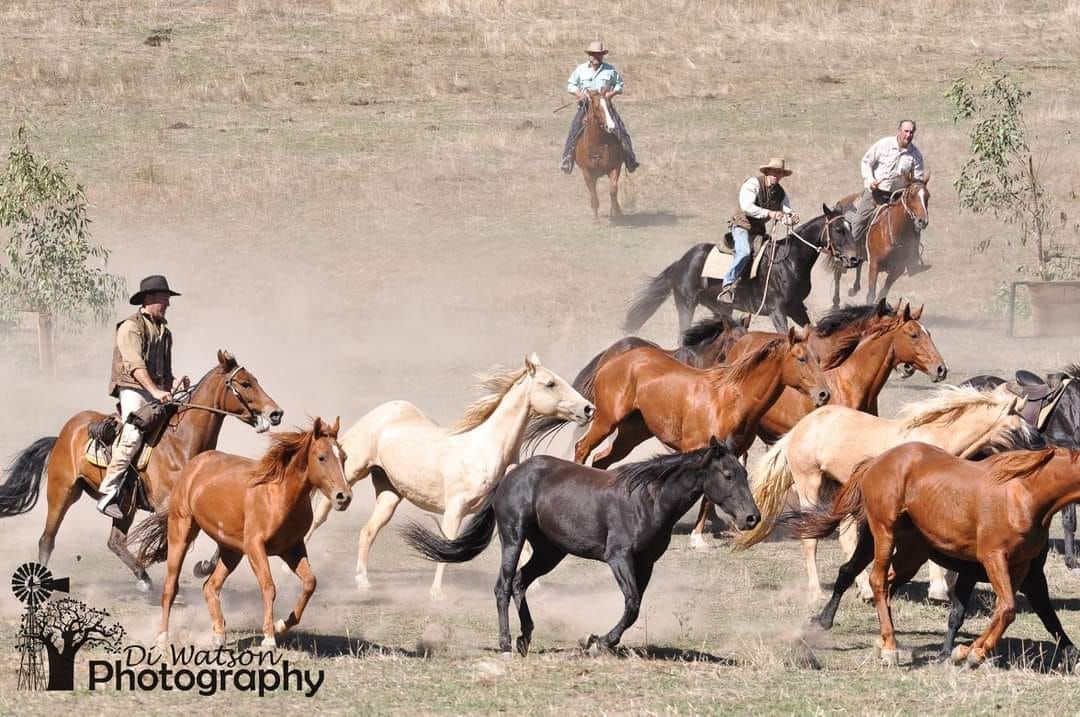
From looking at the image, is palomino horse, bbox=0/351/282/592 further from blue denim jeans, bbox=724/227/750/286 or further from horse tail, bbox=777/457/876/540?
blue denim jeans, bbox=724/227/750/286

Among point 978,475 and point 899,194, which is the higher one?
point 899,194

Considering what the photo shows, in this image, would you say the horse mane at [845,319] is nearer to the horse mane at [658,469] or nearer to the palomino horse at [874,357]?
the palomino horse at [874,357]

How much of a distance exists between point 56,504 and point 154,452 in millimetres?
1041

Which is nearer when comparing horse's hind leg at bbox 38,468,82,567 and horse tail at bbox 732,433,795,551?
horse tail at bbox 732,433,795,551

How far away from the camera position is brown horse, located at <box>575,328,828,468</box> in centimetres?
1258

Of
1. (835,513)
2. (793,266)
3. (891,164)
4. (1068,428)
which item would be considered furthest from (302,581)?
(891,164)

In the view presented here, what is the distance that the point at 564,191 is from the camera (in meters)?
28.5

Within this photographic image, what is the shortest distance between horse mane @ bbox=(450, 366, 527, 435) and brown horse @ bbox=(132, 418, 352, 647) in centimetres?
223

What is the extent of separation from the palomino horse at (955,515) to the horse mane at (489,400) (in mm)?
2513

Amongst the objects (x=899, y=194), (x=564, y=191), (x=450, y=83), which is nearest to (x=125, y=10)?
(x=450, y=83)

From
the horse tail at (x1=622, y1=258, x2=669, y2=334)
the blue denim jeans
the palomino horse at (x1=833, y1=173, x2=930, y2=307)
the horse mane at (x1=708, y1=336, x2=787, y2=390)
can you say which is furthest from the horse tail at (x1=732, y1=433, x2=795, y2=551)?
the palomino horse at (x1=833, y1=173, x2=930, y2=307)

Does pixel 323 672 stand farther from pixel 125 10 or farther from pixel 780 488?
pixel 125 10

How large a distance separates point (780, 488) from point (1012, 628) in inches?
70.5

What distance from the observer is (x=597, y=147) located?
2630 cm
